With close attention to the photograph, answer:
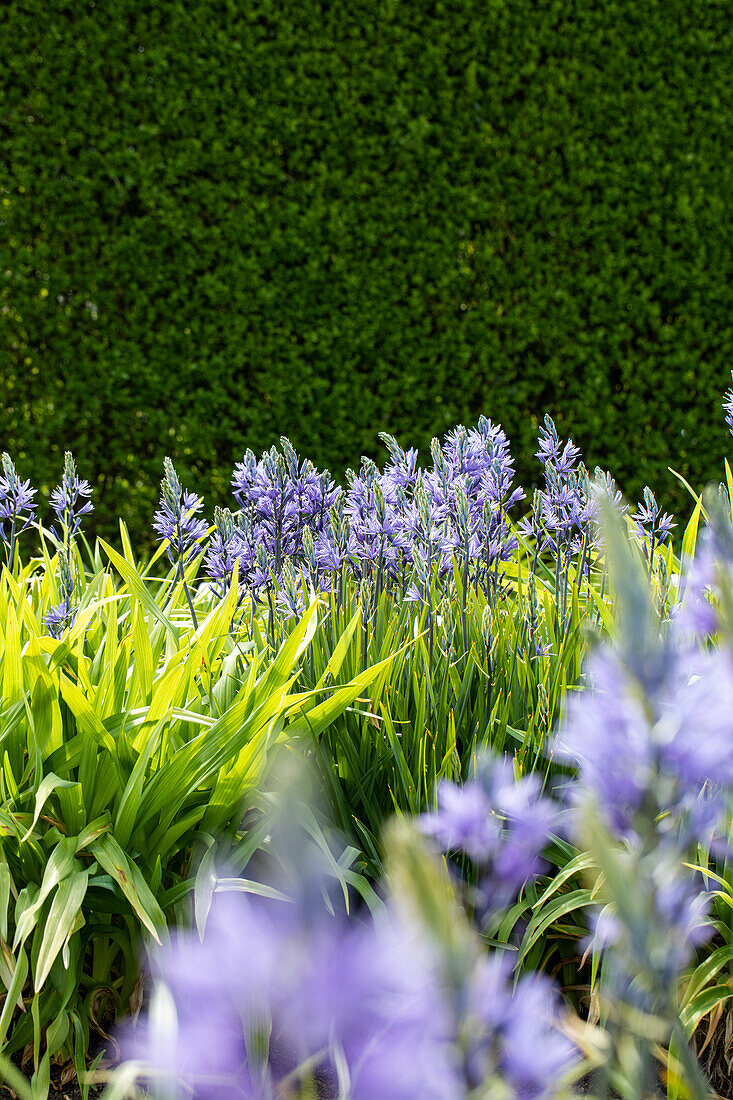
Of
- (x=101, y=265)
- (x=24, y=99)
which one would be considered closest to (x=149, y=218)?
(x=101, y=265)

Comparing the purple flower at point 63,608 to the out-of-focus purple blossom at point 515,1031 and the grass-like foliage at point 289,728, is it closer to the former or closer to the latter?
the grass-like foliage at point 289,728

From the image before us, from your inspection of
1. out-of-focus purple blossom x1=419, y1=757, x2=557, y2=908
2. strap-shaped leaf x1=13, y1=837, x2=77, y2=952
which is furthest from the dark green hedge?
out-of-focus purple blossom x1=419, y1=757, x2=557, y2=908

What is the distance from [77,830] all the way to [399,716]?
79cm

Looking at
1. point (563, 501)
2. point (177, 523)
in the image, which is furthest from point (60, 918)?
point (563, 501)

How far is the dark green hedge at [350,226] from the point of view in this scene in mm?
4789

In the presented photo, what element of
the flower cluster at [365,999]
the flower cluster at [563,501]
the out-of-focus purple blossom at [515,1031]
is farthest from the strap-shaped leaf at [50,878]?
the flower cluster at [563,501]

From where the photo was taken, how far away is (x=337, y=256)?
16.4ft

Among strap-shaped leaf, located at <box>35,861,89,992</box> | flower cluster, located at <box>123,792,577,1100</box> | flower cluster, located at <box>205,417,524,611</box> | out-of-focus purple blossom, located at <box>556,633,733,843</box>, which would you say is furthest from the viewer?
flower cluster, located at <box>205,417,524,611</box>

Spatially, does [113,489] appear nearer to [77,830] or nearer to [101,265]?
[101,265]

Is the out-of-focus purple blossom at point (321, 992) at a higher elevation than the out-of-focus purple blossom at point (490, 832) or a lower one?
lower

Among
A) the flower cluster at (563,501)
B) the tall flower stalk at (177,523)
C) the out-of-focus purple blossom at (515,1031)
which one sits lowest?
the out-of-focus purple blossom at (515,1031)

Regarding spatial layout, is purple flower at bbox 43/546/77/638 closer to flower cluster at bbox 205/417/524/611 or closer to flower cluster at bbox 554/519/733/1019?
flower cluster at bbox 205/417/524/611

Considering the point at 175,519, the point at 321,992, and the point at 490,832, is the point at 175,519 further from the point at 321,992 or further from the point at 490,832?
the point at 321,992

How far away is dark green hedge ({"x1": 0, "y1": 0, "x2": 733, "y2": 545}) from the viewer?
15.7 ft
